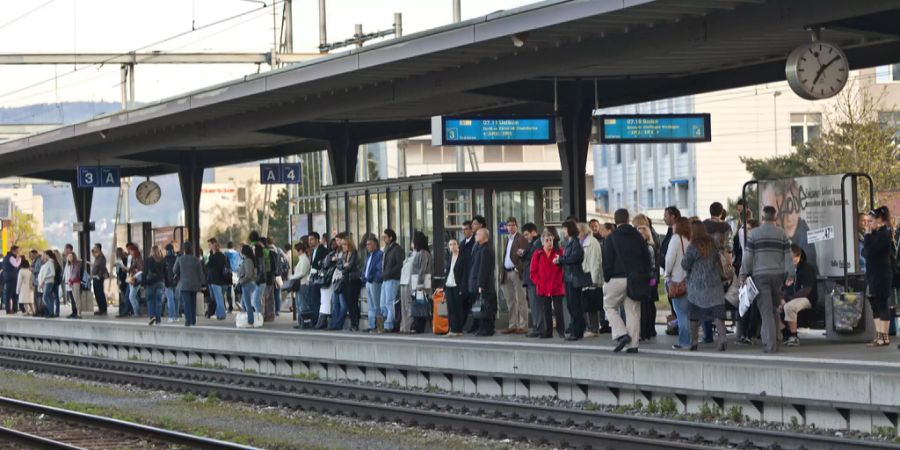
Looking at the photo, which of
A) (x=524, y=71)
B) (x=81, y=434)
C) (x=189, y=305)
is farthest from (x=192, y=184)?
(x=81, y=434)

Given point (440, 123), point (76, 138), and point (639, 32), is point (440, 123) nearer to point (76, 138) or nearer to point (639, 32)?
point (639, 32)

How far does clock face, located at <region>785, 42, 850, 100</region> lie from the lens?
54.7 feet

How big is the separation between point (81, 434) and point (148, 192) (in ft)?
85.3

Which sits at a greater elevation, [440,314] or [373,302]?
[373,302]

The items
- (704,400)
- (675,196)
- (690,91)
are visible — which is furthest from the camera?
(675,196)

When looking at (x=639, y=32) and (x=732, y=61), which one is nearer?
(x=639, y=32)

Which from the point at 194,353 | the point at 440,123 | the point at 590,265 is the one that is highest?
the point at 440,123

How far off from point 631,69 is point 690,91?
1684mm

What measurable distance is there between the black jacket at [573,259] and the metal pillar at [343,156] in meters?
9.95

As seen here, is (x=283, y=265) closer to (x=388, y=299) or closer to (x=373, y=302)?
(x=373, y=302)

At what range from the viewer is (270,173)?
35281 mm

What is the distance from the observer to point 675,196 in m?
73.8

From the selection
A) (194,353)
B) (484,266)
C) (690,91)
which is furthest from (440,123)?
(194,353)

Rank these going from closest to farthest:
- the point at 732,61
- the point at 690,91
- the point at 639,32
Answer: the point at 639,32 < the point at 732,61 < the point at 690,91
